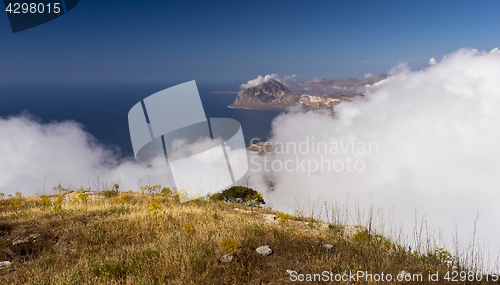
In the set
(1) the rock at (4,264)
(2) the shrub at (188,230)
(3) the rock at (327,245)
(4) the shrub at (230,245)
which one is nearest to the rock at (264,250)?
(4) the shrub at (230,245)

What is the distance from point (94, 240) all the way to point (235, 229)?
128 inches

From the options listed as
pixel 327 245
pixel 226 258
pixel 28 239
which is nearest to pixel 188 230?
pixel 226 258

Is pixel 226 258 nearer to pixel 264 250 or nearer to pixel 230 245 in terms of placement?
pixel 230 245

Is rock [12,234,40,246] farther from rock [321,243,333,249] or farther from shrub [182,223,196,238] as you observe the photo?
rock [321,243,333,249]

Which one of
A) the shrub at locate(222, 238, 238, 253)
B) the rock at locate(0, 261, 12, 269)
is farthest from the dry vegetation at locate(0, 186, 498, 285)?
the rock at locate(0, 261, 12, 269)

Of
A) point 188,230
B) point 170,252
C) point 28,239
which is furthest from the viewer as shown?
point 28,239

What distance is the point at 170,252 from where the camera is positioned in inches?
174

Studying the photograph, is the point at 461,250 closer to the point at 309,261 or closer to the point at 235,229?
the point at 309,261

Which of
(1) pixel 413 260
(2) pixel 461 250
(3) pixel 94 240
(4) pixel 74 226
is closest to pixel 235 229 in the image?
(3) pixel 94 240

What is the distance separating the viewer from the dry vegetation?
386cm

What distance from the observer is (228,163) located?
11.4m

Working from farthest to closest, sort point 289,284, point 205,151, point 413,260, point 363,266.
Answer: point 205,151
point 413,260
point 363,266
point 289,284

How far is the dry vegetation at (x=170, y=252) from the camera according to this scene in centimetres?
386

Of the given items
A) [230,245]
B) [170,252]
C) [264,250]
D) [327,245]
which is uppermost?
[230,245]
